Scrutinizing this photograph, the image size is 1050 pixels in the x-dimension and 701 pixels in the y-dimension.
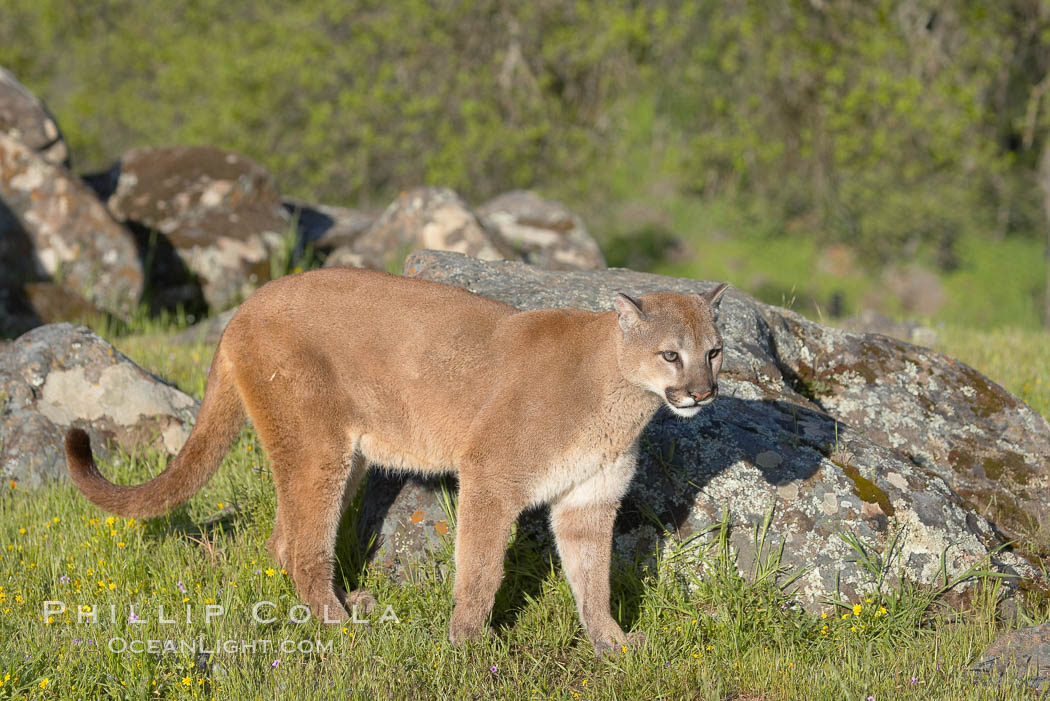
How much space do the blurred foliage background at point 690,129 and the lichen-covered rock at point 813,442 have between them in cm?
1250

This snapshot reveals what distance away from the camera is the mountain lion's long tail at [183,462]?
534cm

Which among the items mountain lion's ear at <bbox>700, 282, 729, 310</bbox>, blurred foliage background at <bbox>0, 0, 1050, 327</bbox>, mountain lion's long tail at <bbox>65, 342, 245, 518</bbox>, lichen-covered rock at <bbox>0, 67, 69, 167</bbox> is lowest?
blurred foliage background at <bbox>0, 0, 1050, 327</bbox>

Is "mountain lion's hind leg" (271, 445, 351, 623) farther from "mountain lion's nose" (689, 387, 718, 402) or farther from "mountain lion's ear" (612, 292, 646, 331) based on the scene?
"mountain lion's nose" (689, 387, 718, 402)

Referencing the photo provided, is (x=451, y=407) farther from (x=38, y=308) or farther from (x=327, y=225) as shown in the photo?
(x=327, y=225)

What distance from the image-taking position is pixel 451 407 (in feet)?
17.1

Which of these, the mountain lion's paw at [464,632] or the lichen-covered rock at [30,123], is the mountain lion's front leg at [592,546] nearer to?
the mountain lion's paw at [464,632]

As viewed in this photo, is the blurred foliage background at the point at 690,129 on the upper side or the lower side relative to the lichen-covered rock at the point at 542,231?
lower

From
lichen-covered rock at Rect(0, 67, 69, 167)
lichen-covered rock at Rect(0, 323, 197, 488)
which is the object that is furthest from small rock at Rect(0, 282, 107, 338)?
lichen-covered rock at Rect(0, 323, 197, 488)

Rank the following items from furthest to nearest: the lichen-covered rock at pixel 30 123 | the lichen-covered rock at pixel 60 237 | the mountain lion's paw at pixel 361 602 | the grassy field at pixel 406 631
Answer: the lichen-covered rock at pixel 30 123, the lichen-covered rock at pixel 60 237, the mountain lion's paw at pixel 361 602, the grassy field at pixel 406 631

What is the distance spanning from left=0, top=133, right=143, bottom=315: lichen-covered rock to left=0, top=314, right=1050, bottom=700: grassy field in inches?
225

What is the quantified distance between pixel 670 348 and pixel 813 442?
152 centimetres

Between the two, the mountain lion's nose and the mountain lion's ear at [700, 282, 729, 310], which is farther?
the mountain lion's ear at [700, 282, 729, 310]

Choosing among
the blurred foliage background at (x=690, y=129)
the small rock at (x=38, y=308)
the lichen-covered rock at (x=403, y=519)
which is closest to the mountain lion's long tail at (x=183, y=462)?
the lichen-covered rock at (x=403, y=519)

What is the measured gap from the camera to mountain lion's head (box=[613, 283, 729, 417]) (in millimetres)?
4785
